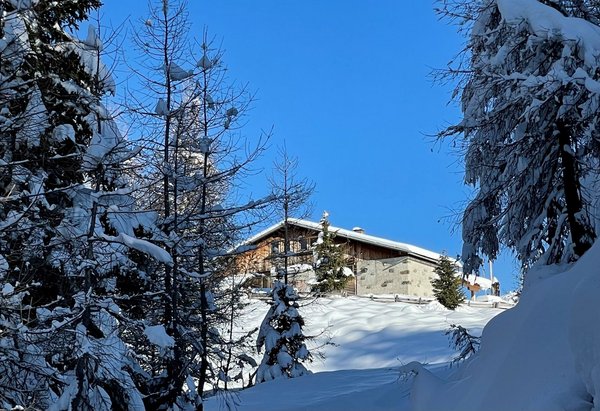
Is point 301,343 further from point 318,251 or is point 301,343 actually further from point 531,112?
point 318,251

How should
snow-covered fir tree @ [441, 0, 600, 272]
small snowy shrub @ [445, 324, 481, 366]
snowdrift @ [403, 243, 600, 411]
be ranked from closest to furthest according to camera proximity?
snowdrift @ [403, 243, 600, 411] < snow-covered fir tree @ [441, 0, 600, 272] < small snowy shrub @ [445, 324, 481, 366]

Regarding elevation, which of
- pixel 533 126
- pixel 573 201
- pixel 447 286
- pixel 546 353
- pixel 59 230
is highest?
pixel 533 126

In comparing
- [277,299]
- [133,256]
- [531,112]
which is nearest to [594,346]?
[531,112]

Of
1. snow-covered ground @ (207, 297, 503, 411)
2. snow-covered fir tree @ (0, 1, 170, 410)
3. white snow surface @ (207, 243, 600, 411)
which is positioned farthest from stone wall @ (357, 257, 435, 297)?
snow-covered fir tree @ (0, 1, 170, 410)

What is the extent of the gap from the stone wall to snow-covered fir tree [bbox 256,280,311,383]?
75.7ft

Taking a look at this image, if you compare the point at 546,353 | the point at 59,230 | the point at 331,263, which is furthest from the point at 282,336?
the point at 331,263

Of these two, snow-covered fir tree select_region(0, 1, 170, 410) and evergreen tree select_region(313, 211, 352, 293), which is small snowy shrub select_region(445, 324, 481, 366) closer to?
snow-covered fir tree select_region(0, 1, 170, 410)

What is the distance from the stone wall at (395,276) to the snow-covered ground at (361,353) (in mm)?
5416

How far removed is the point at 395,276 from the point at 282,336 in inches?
944

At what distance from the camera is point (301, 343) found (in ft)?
56.3

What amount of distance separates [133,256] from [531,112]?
5636mm

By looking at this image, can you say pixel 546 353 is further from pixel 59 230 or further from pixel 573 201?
pixel 59 230

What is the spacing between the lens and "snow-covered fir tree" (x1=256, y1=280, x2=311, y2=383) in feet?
54.7

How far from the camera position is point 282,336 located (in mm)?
16891
